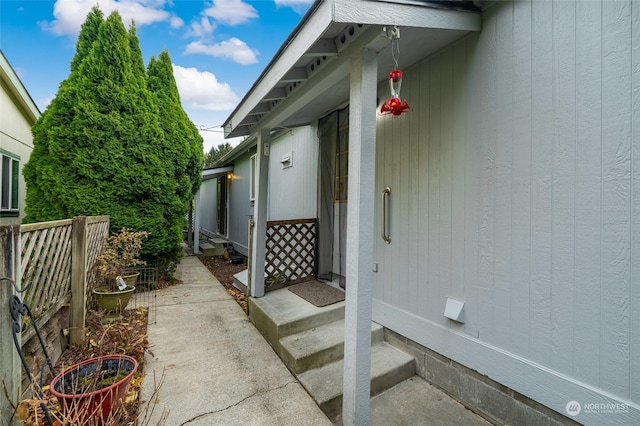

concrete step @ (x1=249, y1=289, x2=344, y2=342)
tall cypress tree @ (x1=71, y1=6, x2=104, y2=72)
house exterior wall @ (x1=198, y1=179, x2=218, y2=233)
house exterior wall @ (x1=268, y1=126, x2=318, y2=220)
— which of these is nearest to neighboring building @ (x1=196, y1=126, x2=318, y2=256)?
house exterior wall @ (x1=268, y1=126, x2=318, y2=220)

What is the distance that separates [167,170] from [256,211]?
8.62ft

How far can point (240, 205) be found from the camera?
883 cm

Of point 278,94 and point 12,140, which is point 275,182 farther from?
point 12,140

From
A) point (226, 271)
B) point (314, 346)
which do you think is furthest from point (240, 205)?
point (314, 346)

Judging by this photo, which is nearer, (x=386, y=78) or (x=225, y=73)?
(x=386, y=78)

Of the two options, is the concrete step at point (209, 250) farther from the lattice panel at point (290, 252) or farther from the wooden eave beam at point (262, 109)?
the wooden eave beam at point (262, 109)

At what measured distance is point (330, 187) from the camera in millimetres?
4332

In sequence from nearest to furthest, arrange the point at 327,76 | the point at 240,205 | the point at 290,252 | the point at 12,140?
the point at 327,76 → the point at 290,252 → the point at 12,140 → the point at 240,205

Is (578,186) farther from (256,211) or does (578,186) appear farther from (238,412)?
(256,211)

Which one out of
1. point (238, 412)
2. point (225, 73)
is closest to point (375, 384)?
point (238, 412)

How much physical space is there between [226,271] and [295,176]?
122 inches

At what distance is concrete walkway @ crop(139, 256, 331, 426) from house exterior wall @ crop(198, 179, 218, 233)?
9005 millimetres

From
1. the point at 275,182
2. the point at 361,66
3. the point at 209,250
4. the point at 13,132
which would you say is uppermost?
the point at 13,132

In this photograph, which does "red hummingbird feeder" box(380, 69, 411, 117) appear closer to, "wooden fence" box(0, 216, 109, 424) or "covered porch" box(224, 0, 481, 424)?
"covered porch" box(224, 0, 481, 424)
